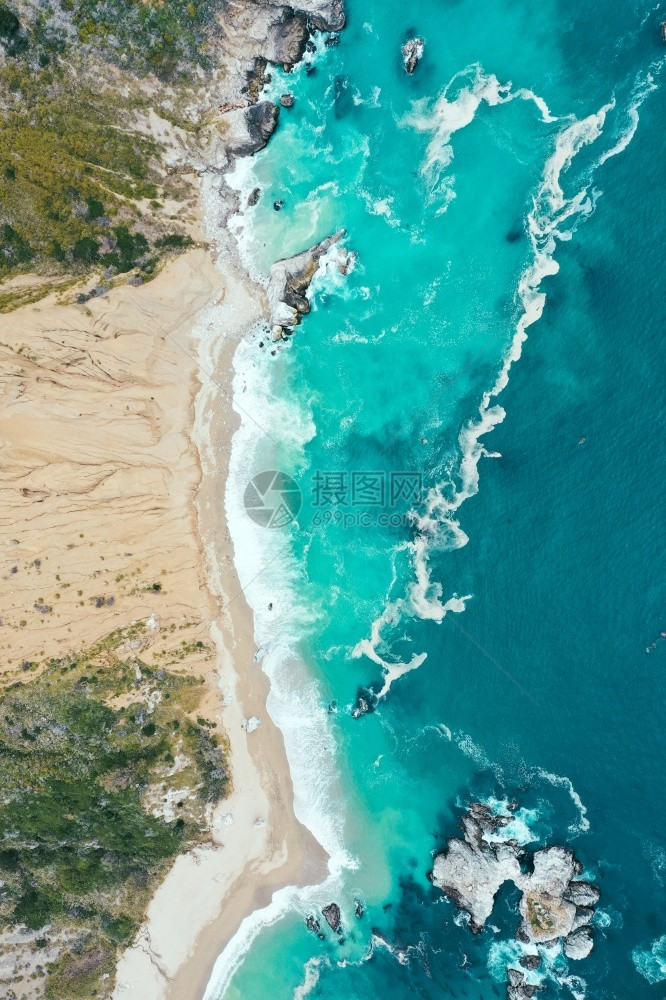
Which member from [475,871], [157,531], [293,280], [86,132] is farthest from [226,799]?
[86,132]

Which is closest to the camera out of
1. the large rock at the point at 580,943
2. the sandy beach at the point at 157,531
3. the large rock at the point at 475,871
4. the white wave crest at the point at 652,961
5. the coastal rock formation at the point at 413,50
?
the sandy beach at the point at 157,531

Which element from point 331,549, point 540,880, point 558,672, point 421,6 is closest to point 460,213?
point 421,6

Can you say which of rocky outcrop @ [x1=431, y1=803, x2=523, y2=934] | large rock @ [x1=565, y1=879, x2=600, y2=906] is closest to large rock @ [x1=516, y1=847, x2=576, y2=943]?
large rock @ [x1=565, y1=879, x2=600, y2=906]

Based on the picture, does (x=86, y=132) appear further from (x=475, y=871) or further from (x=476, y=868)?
(x=475, y=871)

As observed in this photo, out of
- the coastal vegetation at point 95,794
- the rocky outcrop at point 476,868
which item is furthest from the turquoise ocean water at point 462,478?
the coastal vegetation at point 95,794

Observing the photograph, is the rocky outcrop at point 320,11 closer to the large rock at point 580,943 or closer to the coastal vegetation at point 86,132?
the coastal vegetation at point 86,132

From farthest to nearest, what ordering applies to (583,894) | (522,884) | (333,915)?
(333,915), (522,884), (583,894)
